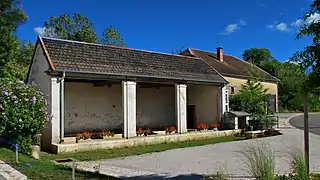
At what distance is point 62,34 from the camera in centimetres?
4166

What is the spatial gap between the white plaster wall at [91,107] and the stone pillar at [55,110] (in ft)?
11.5

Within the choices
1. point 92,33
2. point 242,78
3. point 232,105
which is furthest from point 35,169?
point 92,33

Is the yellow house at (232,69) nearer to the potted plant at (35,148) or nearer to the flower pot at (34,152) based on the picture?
the potted plant at (35,148)

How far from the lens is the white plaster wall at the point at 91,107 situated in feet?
62.6

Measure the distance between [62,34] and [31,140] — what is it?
3036cm

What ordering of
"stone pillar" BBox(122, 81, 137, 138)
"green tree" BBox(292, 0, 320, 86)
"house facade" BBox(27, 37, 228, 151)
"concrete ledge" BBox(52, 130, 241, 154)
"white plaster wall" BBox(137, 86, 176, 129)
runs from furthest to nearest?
1. "white plaster wall" BBox(137, 86, 176, 129)
2. "stone pillar" BBox(122, 81, 137, 138)
3. "house facade" BBox(27, 37, 228, 151)
4. "concrete ledge" BBox(52, 130, 241, 154)
5. "green tree" BBox(292, 0, 320, 86)

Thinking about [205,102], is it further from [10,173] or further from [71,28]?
[71,28]

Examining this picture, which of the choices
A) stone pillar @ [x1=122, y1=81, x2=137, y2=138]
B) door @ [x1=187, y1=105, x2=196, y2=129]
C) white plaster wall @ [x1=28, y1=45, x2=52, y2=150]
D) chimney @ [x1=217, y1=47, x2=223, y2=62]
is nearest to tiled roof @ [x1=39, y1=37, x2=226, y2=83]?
white plaster wall @ [x1=28, y1=45, x2=52, y2=150]

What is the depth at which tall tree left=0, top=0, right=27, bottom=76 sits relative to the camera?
59.1ft

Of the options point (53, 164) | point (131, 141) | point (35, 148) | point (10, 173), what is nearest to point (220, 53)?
point (131, 141)

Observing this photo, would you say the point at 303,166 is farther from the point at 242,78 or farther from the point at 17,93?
the point at 242,78

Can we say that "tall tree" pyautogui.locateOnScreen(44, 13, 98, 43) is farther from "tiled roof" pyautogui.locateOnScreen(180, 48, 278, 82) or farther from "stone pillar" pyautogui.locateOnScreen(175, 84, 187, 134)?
"stone pillar" pyautogui.locateOnScreen(175, 84, 187, 134)

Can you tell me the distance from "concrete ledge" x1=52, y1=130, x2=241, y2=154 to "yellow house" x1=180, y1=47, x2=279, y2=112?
13883 millimetres

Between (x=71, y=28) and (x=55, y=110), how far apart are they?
2941 centimetres
